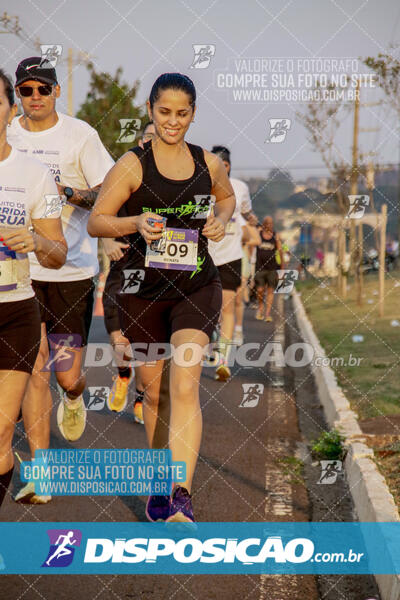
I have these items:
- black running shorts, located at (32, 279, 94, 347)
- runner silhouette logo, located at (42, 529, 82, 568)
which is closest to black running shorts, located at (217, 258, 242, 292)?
black running shorts, located at (32, 279, 94, 347)

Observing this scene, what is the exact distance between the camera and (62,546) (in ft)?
14.2

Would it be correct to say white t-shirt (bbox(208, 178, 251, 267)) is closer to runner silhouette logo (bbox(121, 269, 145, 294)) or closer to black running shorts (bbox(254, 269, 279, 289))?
runner silhouette logo (bbox(121, 269, 145, 294))

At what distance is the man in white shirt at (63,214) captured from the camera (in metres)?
5.26

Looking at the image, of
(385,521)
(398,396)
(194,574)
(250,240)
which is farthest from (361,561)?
(250,240)

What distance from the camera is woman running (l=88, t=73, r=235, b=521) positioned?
14.8 ft

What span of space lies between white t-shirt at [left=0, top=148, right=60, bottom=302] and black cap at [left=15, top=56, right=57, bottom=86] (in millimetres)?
1248

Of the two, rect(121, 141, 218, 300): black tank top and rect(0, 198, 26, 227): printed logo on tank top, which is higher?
rect(121, 141, 218, 300): black tank top

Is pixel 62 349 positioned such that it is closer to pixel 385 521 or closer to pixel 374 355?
pixel 385 521

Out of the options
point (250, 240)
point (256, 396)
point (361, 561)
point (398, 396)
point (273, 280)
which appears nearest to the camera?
point (361, 561)

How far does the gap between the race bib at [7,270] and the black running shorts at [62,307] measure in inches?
59.4

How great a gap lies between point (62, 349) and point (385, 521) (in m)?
2.15

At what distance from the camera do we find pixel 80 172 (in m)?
5.46

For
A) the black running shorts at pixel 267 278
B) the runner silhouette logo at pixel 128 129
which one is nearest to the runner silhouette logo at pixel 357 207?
the runner silhouette logo at pixel 128 129

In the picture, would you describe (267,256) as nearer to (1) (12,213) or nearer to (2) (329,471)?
(2) (329,471)
